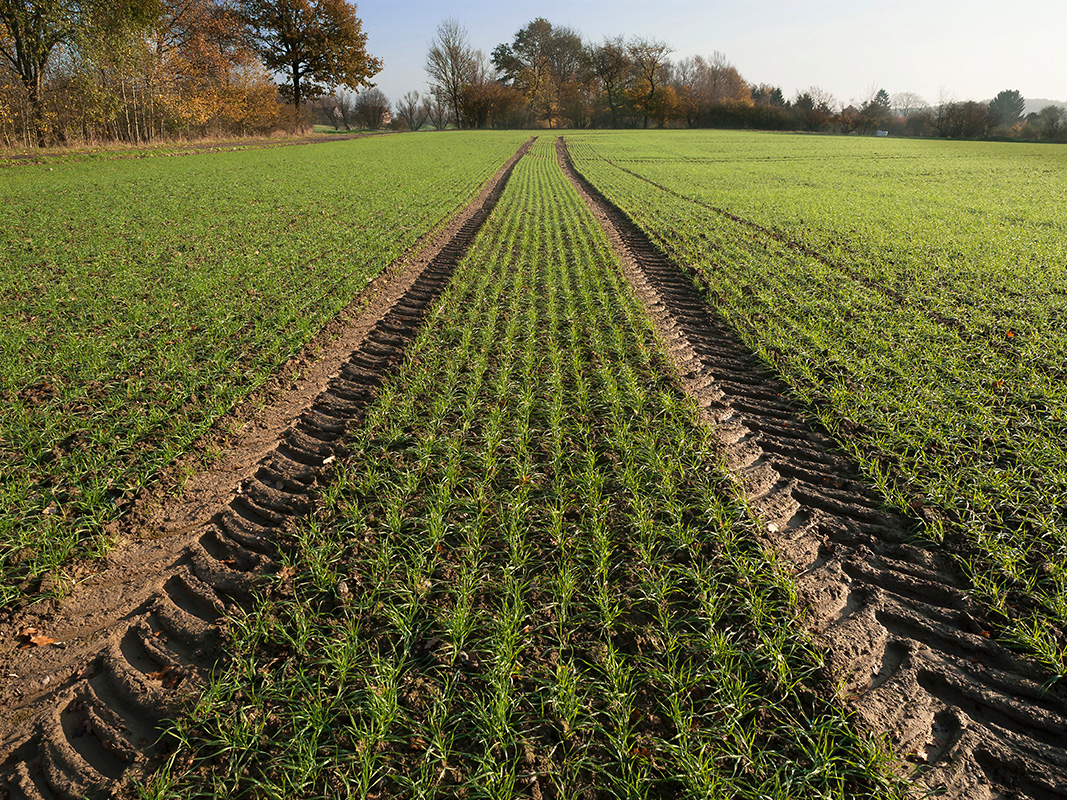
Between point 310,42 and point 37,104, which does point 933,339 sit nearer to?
point 37,104

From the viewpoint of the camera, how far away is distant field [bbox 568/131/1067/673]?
13.0 ft

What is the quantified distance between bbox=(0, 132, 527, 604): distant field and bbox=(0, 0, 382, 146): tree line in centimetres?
1084

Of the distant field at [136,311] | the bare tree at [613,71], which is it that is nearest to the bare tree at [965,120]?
the bare tree at [613,71]

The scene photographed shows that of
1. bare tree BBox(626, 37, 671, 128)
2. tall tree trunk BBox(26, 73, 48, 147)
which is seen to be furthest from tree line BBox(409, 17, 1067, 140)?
tall tree trunk BBox(26, 73, 48, 147)

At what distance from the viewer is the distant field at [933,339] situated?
13.0 ft

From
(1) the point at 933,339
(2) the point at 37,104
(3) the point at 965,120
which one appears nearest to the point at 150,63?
(2) the point at 37,104

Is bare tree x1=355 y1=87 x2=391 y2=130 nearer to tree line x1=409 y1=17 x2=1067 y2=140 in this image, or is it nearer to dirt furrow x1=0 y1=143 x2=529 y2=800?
tree line x1=409 y1=17 x2=1067 y2=140

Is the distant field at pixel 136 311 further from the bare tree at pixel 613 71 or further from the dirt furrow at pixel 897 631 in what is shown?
the bare tree at pixel 613 71

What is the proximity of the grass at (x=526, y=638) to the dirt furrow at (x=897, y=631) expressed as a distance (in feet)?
0.84

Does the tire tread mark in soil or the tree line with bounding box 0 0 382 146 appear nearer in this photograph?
the tire tread mark in soil

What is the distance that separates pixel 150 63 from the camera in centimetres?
3142

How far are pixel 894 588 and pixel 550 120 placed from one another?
3794 inches

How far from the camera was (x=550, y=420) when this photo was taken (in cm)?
546

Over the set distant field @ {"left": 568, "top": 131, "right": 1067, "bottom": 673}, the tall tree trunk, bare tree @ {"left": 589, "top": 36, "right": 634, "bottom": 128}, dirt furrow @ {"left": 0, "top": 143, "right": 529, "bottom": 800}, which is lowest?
dirt furrow @ {"left": 0, "top": 143, "right": 529, "bottom": 800}
